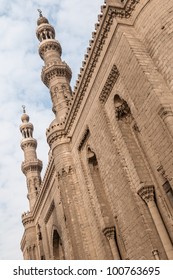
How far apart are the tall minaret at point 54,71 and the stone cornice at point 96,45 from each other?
178 cm

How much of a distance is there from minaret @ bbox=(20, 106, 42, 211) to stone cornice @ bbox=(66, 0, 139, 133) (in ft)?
35.1

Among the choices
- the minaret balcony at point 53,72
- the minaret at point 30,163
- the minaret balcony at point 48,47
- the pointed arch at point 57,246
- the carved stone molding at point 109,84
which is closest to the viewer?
the carved stone molding at point 109,84

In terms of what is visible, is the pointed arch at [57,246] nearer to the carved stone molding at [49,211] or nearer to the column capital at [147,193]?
the carved stone molding at [49,211]

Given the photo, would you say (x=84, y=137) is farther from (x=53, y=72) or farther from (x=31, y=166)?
(x=31, y=166)

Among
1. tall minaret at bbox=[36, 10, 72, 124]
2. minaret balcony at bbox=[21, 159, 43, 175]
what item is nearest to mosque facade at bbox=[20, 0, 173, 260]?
tall minaret at bbox=[36, 10, 72, 124]

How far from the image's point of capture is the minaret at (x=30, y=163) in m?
23.0

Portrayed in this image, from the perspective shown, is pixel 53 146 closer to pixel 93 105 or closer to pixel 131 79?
pixel 93 105

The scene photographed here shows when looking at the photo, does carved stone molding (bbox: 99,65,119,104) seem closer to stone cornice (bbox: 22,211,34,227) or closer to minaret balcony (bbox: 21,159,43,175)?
stone cornice (bbox: 22,211,34,227)

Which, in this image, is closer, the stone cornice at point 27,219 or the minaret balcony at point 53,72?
the minaret balcony at point 53,72

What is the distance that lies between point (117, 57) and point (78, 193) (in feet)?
17.7

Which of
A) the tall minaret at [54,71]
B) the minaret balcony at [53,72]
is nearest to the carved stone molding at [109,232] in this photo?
the tall minaret at [54,71]

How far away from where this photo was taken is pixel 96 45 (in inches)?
424

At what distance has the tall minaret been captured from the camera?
15.1 metres

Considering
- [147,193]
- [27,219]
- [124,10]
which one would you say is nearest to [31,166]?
[27,219]
